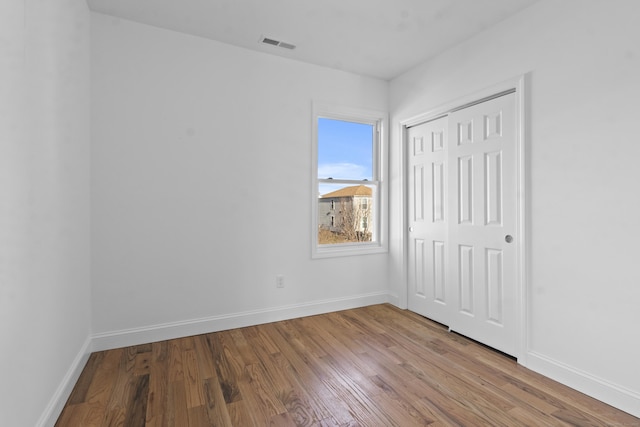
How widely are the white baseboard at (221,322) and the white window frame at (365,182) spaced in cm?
55

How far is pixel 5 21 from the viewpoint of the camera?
4.16ft

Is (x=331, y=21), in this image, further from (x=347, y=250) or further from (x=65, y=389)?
(x=65, y=389)

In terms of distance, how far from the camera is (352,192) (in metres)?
3.78

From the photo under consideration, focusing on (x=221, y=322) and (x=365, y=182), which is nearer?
(x=221, y=322)

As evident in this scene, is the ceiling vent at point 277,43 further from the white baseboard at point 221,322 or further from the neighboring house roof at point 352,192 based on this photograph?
the white baseboard at point 221,322

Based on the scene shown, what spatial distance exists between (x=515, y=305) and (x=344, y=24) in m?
2.71

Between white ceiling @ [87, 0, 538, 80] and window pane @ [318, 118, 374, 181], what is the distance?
2.54ft

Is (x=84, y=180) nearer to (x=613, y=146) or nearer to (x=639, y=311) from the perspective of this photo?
(x=613, y=146)

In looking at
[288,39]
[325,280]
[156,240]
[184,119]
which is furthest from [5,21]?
[325,280]

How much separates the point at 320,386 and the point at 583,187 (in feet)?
7.10

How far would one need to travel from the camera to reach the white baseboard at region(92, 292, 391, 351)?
262cm

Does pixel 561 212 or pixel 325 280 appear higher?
pixel 561 212

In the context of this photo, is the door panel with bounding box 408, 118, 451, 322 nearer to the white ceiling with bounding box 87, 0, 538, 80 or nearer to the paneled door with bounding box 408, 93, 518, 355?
the paneled door with bounding box 408, 93, 518, 355

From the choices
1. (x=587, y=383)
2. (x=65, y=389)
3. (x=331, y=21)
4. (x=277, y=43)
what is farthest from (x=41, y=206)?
(x=587, y=383)
